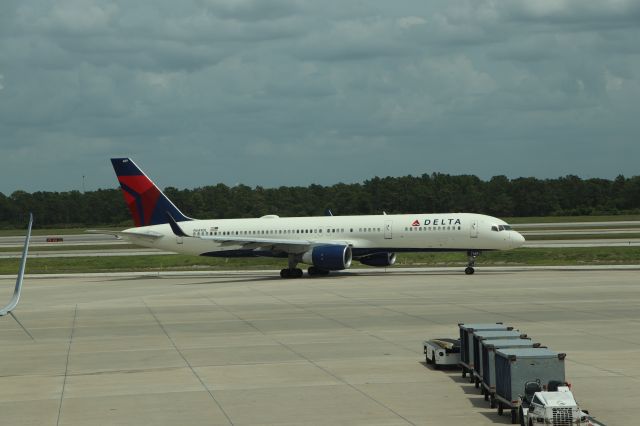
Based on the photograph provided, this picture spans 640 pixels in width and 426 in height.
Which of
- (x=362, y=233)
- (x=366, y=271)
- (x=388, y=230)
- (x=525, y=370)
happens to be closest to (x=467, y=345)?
(x=525, y=370)

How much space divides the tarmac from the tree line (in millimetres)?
123870

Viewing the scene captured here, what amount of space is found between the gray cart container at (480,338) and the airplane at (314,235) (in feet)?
107

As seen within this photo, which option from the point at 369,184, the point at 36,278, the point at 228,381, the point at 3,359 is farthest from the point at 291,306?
the point at 369,184

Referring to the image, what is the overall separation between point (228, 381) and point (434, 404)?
4.88 m

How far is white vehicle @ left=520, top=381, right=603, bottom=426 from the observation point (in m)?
14.0

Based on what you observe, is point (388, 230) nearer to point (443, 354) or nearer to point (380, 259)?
point (380, 259)

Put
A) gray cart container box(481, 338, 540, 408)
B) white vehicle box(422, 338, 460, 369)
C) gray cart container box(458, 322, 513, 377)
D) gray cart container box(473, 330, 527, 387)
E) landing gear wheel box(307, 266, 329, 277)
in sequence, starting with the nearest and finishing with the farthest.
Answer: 1. gray cart container box(481, 338, 540, 408)
2. gray cart container box(473, 330, 527, 387)
3. gray cart container box(458, 322, 513, 377)
4. white vehicle box(422, 338, 460, 369)
5. landing gear wheel box(307, 266, 329, 277)

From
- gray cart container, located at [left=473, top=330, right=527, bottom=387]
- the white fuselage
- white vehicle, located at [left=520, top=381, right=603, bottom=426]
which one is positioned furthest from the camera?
the white fuselage

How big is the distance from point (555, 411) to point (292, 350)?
11030mm

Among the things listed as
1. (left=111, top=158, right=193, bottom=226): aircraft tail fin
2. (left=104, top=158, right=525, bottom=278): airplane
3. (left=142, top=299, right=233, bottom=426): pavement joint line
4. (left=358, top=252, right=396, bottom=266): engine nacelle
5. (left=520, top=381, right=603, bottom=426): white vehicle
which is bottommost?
(left=142, top=299, right=233, bottom=426): pavement joint line

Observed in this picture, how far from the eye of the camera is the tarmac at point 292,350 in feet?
55.1

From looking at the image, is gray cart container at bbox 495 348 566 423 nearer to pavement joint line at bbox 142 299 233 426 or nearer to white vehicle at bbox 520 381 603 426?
white vehicle at bbox 520 381 603 426

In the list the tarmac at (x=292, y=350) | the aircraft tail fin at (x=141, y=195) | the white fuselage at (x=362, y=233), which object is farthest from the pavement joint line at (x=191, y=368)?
the aircraft tail fin at (x=141, y=195)

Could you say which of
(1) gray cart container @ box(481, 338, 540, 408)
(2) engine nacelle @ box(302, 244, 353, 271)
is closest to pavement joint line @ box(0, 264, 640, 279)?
(2) engine nacelle @ box(302, 244, 353, 271)
